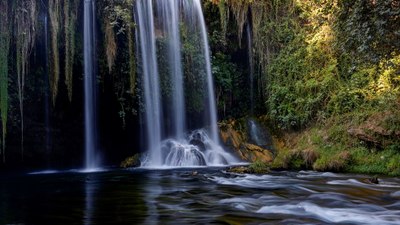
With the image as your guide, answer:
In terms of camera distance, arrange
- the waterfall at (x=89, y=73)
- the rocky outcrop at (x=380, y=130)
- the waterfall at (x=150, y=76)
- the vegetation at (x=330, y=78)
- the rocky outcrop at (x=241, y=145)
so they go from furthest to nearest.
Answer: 1. the rocky outcrop at (x=241, y=145)
2. the waterfall at (x=150, y=76)
3. the waterfall at (x=89, y=73)
4. the rocky outcrop at (x=380, y=130)
5. the vegetation at (x=330, y=78)

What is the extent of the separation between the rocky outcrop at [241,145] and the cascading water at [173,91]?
13.5 inches

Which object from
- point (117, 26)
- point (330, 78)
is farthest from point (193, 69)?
point (330, 78)

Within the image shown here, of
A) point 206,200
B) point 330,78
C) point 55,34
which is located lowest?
point 206,200

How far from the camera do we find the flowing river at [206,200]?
17.8ft

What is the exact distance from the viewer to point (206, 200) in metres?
6.74

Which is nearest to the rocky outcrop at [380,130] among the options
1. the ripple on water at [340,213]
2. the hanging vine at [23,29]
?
the ripple on water at [340,213]

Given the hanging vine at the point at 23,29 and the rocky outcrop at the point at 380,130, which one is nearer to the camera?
the rocky outcrop at the point at 380,130

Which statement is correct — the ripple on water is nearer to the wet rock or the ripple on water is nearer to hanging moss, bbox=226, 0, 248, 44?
the wet rock

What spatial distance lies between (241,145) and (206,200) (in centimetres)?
850

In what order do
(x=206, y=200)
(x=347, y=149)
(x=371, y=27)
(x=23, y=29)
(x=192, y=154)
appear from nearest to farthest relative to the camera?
1. (x=206, y=200)
2. (x=371, y=27)
3. (x=23, y=29)
4. (x=347, y=149)
5. (x=192, y=154)

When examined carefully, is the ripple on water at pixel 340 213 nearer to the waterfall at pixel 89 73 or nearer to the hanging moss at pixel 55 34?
the hanging moss at pixel 55 34

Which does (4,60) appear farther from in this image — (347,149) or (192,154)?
(347,149)

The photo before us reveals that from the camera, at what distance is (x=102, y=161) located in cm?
1468

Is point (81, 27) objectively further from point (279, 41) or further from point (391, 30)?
point (391, 30)
